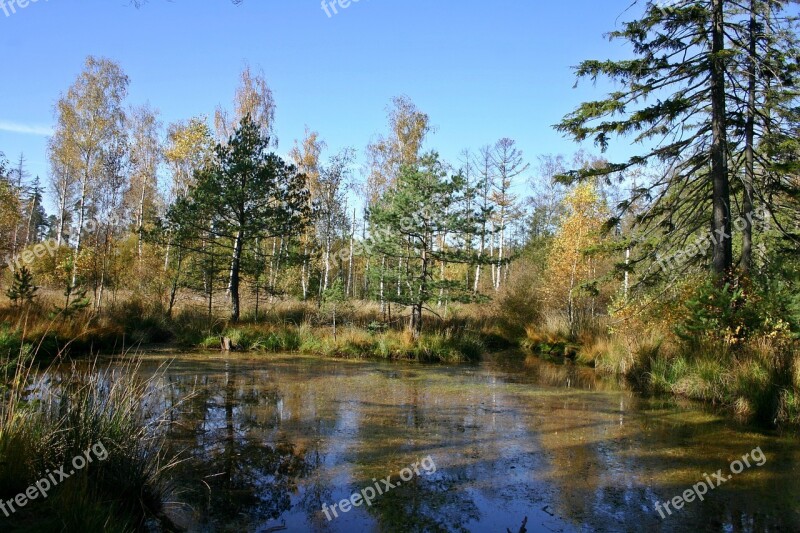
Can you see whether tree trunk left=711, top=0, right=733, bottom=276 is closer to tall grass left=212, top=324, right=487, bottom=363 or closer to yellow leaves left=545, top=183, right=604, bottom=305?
tall grass left=212, top=324, right=487, bottom=363

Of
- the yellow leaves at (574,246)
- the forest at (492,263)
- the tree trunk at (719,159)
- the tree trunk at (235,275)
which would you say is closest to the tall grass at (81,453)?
the forest at (492,263)

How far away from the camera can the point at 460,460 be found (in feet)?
15.6

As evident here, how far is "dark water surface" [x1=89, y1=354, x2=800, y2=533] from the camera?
11.7ft

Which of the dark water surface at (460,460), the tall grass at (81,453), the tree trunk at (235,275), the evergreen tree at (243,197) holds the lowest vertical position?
the dark water surface at (460,460)

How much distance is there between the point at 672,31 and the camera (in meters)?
9.27

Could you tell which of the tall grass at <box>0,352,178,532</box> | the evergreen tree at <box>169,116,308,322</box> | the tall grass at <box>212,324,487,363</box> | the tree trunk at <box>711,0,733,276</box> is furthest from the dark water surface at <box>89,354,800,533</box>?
the evergreen tree at <box>169,116,308,322</box>

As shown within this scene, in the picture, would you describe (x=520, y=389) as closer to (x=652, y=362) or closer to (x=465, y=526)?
(x=652, y=362)

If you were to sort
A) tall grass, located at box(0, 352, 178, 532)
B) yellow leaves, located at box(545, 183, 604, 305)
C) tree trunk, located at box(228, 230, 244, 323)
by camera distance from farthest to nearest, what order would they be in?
1. yellow leaves, located at box(545, 183, 604, 305)
2. tree trunk, located at box(228, 230, 244, 323)
3. tall grass, located at box(0, 352, 178, 532)

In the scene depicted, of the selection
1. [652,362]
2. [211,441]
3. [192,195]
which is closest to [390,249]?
[192,195]

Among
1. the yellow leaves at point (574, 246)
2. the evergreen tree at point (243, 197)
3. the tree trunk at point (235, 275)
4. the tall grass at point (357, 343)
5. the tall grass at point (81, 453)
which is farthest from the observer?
the yellow leaves at point (574, 246)

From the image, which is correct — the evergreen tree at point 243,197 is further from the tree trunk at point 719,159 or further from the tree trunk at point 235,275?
the tree trunk at point 719,159

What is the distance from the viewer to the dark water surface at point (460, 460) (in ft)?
11.7

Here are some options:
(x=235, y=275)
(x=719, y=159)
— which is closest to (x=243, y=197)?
(x=235, y=275)

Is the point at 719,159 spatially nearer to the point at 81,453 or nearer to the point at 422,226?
the point at 422,226
